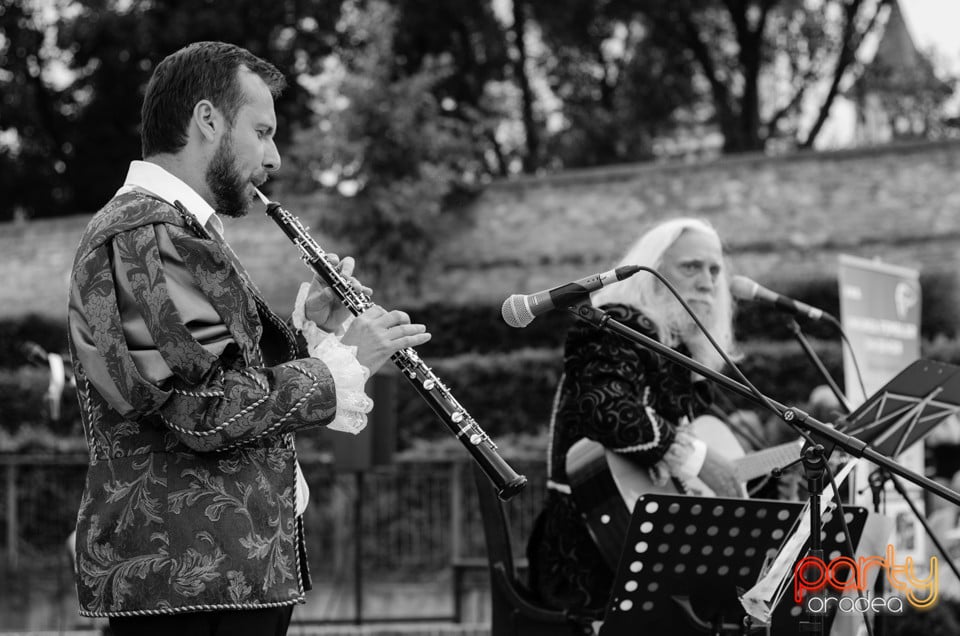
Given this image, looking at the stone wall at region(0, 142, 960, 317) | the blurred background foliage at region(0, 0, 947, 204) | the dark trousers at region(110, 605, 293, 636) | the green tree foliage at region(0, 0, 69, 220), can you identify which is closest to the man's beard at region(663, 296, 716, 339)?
the dark trousers at region(110, 605, 293, 636)

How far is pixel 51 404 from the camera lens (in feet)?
19.2

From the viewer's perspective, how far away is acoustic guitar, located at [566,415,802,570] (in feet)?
12.3

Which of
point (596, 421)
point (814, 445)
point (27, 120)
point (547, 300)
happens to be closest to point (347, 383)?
point (547, 300)

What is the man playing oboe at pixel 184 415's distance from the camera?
2311mm

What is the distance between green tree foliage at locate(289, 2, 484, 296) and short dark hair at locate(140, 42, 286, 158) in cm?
1015

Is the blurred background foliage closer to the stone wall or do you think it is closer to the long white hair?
the stone wall

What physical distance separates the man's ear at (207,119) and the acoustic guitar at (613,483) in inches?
71.4

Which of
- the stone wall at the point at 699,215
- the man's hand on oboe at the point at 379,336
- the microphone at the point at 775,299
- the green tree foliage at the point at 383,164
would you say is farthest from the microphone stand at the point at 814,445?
the green tree foliage at the point at 383,164

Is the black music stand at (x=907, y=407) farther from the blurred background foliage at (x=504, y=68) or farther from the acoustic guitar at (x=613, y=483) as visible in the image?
the blurred background foliage at (x=504, y=68)

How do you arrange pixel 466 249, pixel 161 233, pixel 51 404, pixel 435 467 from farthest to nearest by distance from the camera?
pixel 466 249 < pixel 435 467 < pixel 51 404 < pixel 161 233

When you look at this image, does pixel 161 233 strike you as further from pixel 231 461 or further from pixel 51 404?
pixel 51 404

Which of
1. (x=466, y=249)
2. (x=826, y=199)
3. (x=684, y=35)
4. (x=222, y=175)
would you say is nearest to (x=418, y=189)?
(x=466, y=249)

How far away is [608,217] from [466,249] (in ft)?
5.77

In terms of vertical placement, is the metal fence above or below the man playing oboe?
below
